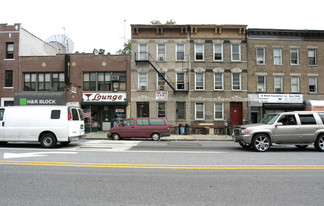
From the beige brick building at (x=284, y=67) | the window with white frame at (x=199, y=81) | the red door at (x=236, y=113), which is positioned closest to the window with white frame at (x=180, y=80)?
the window with white frame at (x=199, y=81)

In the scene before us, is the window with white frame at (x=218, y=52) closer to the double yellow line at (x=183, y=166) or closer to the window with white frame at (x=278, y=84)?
the window with white frame at (x=278, y=84)

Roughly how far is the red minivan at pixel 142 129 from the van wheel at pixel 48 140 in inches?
221

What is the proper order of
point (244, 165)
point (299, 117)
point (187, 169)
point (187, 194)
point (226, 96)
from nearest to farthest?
point (187, 194), point (187, 169), point (244, 165), point (299, 117), point (226, 96)

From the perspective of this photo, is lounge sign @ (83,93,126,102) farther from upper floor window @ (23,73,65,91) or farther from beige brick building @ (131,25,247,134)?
upper floor window @ (23,73,65,91)

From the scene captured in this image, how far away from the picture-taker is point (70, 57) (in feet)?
75.8

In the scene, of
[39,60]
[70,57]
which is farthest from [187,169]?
[39,60]

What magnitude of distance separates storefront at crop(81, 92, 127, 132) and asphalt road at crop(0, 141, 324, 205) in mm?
14607

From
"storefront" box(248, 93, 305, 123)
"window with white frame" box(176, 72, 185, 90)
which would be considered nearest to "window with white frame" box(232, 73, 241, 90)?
"storefront" box(248, 93, 305, 123)

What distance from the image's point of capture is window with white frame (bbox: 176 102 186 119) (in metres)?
22.8

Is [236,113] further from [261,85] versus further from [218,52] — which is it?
[218,52]

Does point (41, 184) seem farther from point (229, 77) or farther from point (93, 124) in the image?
point (229, 77)

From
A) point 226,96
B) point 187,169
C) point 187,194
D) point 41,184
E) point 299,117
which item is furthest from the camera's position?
point 226,96

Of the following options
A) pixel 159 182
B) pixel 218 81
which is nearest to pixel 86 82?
pixel 218 81

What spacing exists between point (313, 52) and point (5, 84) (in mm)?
31651
